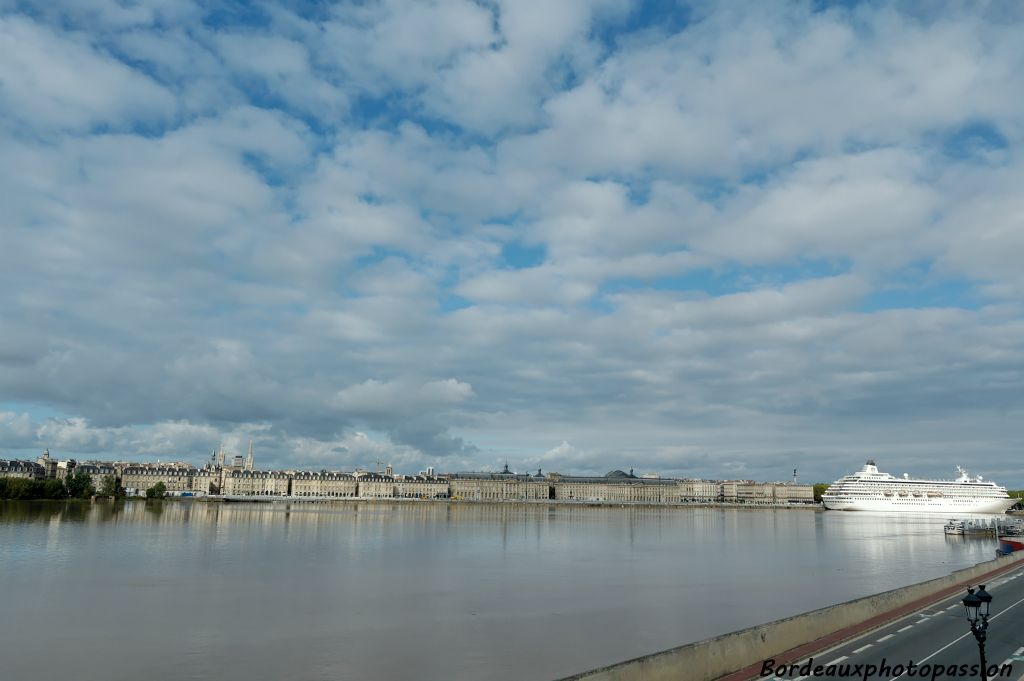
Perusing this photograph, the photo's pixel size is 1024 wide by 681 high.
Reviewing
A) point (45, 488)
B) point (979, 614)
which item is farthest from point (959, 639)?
point (45, 488)

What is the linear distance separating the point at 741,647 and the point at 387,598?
29.0 m

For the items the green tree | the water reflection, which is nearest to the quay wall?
the water reflection

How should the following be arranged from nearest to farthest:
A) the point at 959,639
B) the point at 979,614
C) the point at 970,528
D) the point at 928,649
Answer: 1. the point at 979,614
2. the point at 928,649
3. the point at 959,639
4. the point at 970,528

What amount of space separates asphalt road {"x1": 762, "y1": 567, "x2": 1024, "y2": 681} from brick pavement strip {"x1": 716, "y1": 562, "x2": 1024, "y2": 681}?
0.82ft

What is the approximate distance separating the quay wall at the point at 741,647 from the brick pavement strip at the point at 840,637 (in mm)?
112

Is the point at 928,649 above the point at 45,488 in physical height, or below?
below

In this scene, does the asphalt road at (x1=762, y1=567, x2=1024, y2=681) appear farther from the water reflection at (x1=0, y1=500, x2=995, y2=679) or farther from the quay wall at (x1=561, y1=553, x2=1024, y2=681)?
the water reflection at (x1=0, y1=500, x2=995, y2=679)

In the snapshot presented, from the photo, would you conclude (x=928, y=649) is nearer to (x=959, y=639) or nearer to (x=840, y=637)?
(x=959, y=639)

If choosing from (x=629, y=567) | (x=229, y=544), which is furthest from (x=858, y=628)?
(x=229, y=544)

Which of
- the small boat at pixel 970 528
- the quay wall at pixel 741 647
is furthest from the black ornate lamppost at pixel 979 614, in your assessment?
the small boat at pixel 970 528

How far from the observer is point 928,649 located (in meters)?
22.4

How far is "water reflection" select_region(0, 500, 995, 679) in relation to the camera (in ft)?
98.7

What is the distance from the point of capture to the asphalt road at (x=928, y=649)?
64.6 ft

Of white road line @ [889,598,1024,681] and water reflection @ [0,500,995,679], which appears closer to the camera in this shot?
white road line @ [889,598,1024,681]
